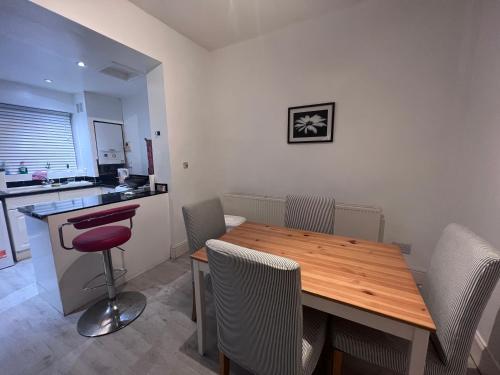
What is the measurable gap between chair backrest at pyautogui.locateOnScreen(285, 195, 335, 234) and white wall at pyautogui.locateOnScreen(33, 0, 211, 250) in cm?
154

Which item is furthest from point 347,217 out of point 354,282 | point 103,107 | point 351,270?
point 103,107

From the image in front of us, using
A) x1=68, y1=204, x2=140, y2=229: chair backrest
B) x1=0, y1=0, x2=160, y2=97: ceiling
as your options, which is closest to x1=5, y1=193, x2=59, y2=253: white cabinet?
x1=0, y1=0, x2=160, y2=97: ceiling

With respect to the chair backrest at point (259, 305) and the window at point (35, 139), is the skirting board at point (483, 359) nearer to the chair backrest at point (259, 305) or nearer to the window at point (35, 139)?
the chair backrest at point (259, 305)

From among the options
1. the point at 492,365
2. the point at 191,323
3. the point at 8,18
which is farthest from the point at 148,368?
the point at 8,18

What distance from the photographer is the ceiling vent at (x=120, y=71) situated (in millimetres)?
2484

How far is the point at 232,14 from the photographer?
7.04 ft

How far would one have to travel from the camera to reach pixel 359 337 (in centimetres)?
100

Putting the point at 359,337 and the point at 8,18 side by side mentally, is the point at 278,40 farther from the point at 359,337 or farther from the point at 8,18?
the point at 359,337

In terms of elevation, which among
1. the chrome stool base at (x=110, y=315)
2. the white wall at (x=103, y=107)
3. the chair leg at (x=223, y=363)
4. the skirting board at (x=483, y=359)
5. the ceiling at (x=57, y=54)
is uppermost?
the ceiling at (x=57, y=54)

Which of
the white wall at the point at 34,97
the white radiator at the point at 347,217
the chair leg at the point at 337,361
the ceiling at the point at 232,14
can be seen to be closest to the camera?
the chair leg at the point at 337,361

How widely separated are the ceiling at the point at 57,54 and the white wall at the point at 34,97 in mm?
98

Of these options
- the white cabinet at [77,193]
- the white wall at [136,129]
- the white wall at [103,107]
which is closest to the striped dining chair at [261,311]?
the white cabinet at [77,193]

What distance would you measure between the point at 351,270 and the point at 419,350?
0.38 meters

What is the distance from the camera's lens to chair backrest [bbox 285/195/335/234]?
1.74 meters
